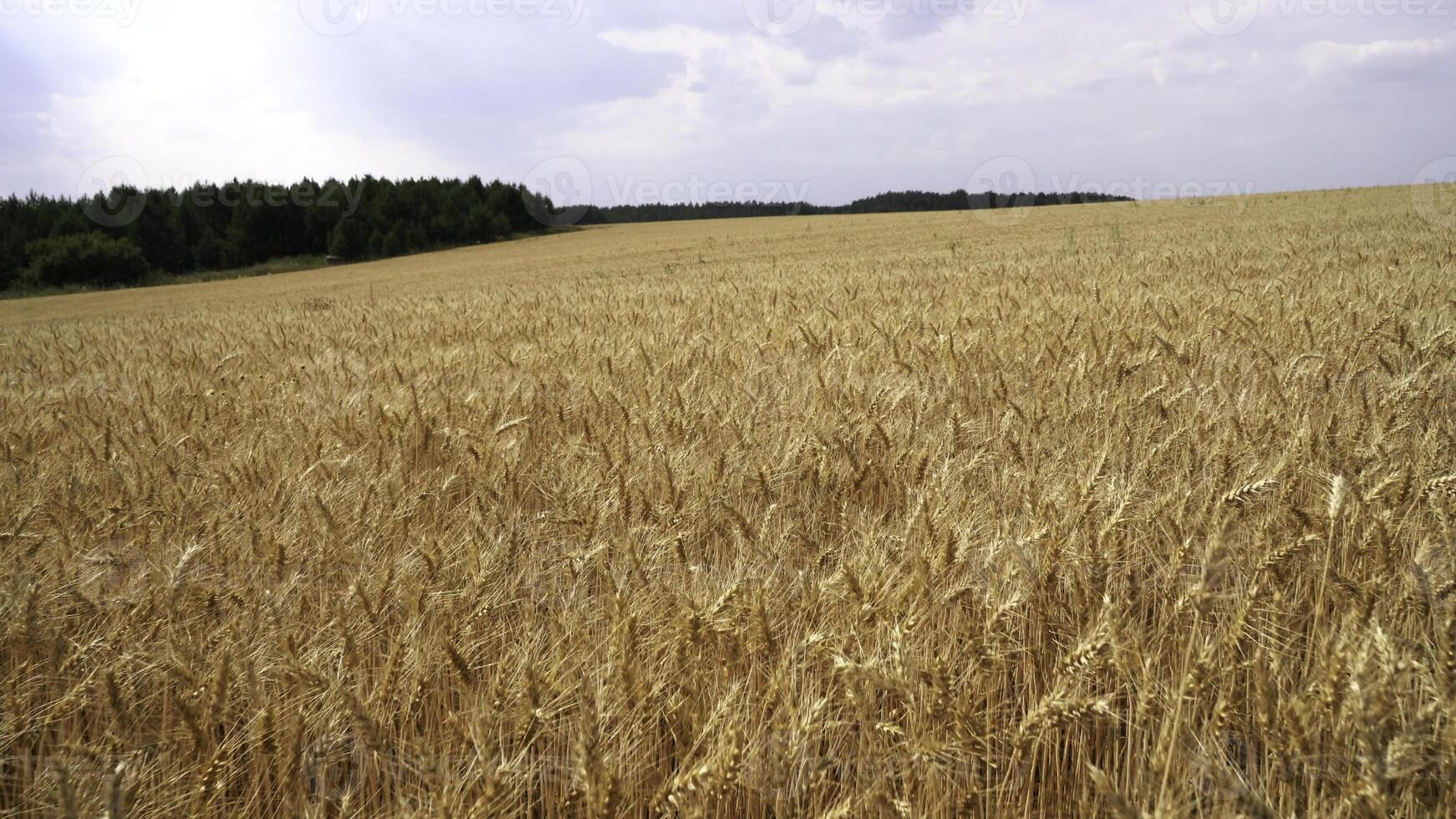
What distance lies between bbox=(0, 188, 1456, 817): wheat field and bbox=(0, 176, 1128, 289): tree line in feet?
174

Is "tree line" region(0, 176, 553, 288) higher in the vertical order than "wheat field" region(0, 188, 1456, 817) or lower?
higher

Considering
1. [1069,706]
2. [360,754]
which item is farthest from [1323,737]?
[360,754]

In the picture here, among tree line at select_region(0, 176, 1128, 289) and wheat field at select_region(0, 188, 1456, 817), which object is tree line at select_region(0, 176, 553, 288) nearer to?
tree line at select_region(0, 176, 1128, 289)

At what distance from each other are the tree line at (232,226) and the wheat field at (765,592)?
5289 centimetres

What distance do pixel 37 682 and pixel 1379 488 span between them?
111 inches

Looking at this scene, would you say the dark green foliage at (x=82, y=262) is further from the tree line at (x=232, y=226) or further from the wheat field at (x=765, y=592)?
the wheat field at (x=765, y=592)

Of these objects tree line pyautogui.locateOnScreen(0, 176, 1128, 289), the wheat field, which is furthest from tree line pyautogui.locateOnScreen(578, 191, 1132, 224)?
the wheat field

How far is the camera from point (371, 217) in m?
52.8

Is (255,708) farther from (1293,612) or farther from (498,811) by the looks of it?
(1293,612)

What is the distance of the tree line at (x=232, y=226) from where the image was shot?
45250mm

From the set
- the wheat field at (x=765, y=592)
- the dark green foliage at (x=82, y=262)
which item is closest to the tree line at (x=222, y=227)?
the dark green foliage at (x=82, y=262)

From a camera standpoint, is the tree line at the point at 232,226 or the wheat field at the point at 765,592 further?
the tree line at the point at 232,226

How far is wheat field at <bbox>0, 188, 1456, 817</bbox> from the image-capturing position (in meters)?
1.13

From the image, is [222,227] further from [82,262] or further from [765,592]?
Result: [765,592]
